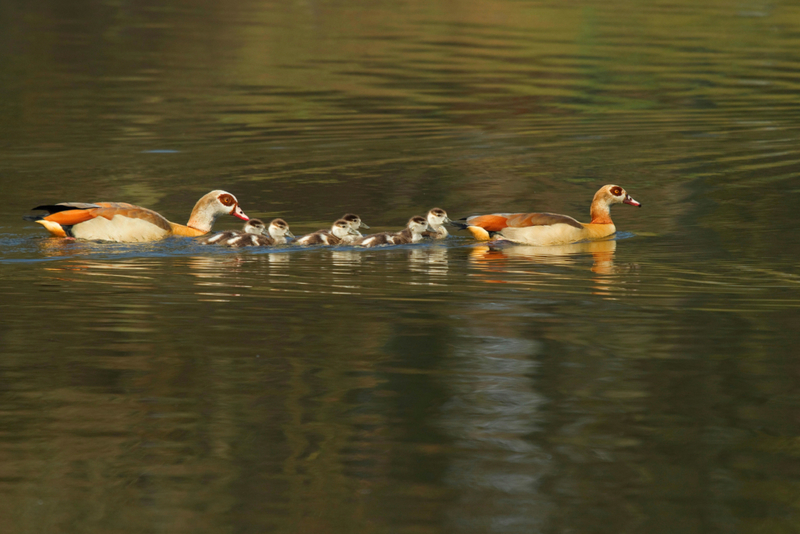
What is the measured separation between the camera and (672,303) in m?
10.1

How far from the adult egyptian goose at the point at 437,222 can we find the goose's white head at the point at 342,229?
0.89 m

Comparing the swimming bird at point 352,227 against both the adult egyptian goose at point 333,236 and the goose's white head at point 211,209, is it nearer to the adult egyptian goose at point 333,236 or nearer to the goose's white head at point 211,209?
the adult egyptian goose at point 333,236

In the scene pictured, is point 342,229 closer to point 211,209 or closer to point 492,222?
point 492,222

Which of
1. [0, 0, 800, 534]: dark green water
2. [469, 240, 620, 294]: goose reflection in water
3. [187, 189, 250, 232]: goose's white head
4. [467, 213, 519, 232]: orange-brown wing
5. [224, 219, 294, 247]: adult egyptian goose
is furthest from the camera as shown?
[187, 189, 250, 232]: goose's white head

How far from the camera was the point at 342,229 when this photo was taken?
1341 cm

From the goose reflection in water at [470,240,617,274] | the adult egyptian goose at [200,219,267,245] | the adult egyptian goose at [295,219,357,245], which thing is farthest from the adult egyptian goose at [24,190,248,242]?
the goose reflection in water at [470,240,617,274]

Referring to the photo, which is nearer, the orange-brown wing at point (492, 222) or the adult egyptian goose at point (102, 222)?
the adult egyptian goose at point (102, 222)

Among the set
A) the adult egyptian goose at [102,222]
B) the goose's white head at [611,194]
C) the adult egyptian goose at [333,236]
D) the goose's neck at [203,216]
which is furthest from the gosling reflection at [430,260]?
the adult egyptian goose at [102,222]

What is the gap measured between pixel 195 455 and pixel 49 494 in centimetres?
79

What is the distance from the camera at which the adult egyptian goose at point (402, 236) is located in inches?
530

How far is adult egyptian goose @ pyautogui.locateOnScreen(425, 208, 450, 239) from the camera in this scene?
1382 cm

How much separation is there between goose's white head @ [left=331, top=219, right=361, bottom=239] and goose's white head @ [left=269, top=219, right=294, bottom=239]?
49 centimetres

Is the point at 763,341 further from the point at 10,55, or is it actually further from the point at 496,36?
the point at 496,36

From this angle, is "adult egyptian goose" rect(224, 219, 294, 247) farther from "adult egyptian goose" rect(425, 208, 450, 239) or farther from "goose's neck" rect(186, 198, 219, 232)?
"adult egyptian goose" rect(425, 208, 450, 239)
